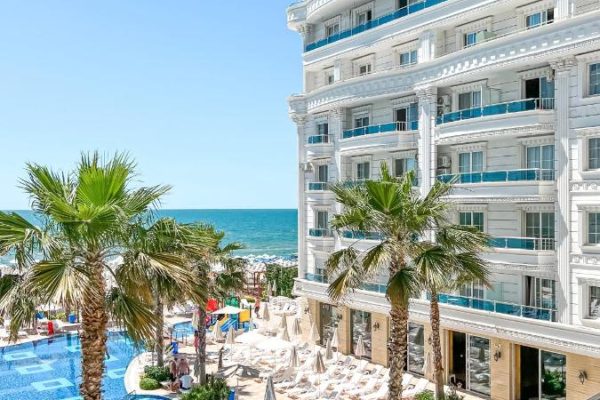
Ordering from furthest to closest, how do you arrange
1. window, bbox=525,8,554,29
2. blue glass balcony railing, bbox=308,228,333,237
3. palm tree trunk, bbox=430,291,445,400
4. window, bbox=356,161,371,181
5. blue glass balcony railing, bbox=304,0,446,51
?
blue glass balcony railing, bbox=308,228,333,237 → window, bbox=356,161,371,181 → blue glass balcony railing, bbox=304,0,446,51 → window, bbox=525,8,554,29 → palm tree trunk, bbox=430,291,445,400

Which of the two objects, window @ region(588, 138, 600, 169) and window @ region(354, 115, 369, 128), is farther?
window @ region(354, 115, 369, 128)

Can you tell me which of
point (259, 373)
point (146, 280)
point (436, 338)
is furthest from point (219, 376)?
point (146, 280)

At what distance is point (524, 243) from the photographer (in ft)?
71.3

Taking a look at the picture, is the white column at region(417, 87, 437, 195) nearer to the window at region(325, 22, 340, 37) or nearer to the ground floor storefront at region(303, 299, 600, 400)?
the ground floor storefront at region(303, 299, 600, 400)

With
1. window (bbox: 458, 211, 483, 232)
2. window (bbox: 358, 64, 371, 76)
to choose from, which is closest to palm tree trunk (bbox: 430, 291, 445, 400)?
window (bbox: 458, 211, 483, 232)

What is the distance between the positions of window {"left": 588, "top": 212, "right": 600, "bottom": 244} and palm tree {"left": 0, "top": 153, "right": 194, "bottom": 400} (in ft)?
50.2

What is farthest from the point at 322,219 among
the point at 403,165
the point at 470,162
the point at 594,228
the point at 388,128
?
the point at 594,228

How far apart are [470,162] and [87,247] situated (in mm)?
18079

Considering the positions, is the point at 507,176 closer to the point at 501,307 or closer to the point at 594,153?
the point at 594,153

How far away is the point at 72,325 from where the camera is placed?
38.7 m

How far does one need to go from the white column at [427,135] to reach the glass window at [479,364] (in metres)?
6.95

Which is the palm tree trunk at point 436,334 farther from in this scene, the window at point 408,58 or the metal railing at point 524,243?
the window at point 408,58

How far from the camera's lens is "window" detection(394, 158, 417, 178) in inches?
1075

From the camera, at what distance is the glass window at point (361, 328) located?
95.4 ft
